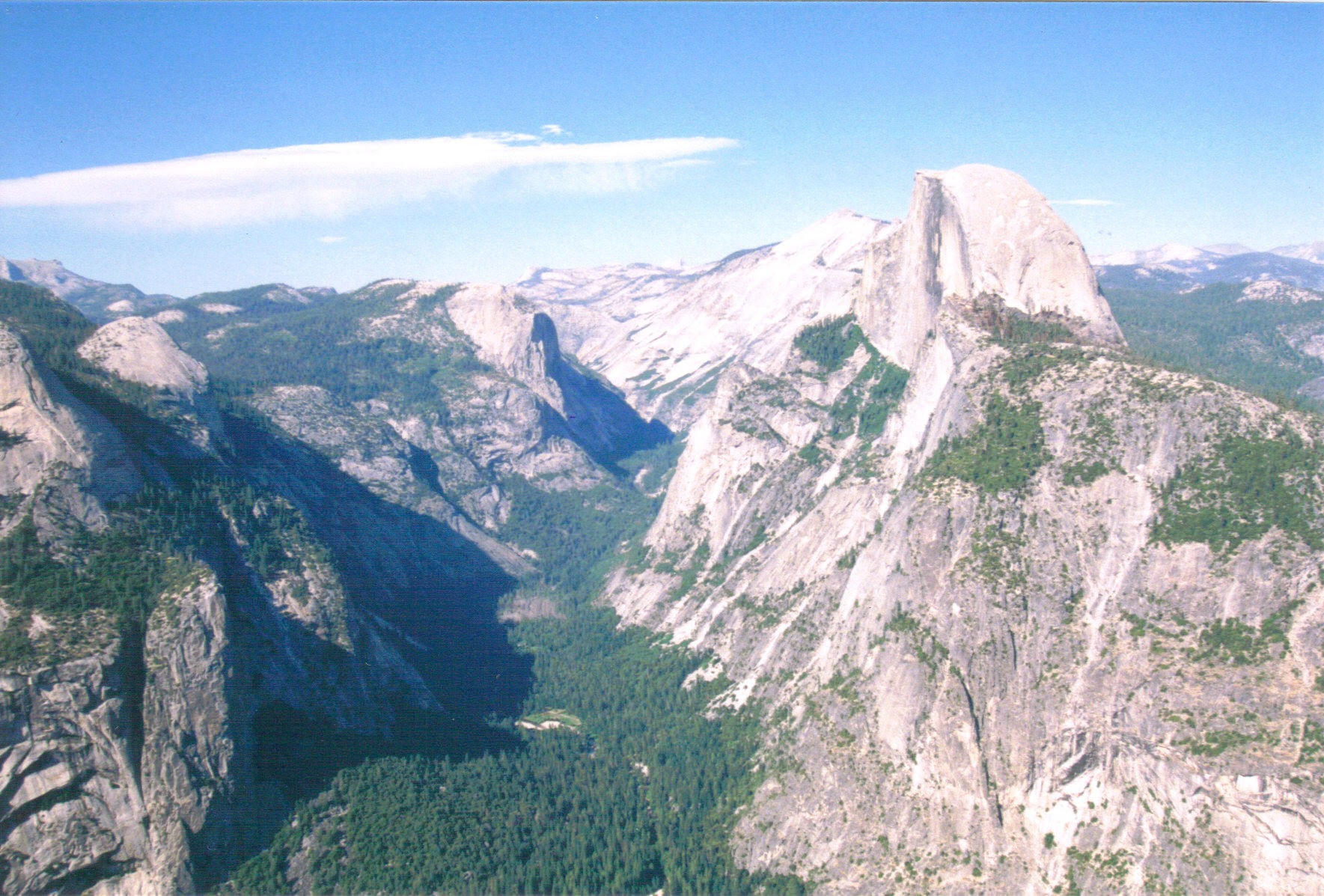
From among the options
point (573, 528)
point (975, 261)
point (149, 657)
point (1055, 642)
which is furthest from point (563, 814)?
point (573, 528)

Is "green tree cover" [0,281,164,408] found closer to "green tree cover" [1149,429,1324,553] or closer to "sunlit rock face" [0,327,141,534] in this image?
"sunlit rock face" [0,327,141,534]

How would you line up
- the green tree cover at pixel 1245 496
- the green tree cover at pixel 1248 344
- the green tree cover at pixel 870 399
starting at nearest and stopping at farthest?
the green tree cover at pixel 1245 496
the green tree cover at pixel 870 399
the green tree cover at pixel 1248 344

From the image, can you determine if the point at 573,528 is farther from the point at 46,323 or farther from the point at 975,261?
the point at 975,261

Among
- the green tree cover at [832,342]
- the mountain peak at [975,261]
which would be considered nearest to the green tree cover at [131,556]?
the green tree cover at [832,342]

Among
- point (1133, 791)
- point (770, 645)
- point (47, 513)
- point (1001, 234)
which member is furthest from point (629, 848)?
point (1001, 234)

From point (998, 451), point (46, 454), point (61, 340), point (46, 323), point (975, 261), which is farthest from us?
point (46, 323)

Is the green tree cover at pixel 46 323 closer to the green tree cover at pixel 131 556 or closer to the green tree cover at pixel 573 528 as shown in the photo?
the green tree cover at pixel 131 556

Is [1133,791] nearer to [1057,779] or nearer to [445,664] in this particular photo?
[1057,779]
